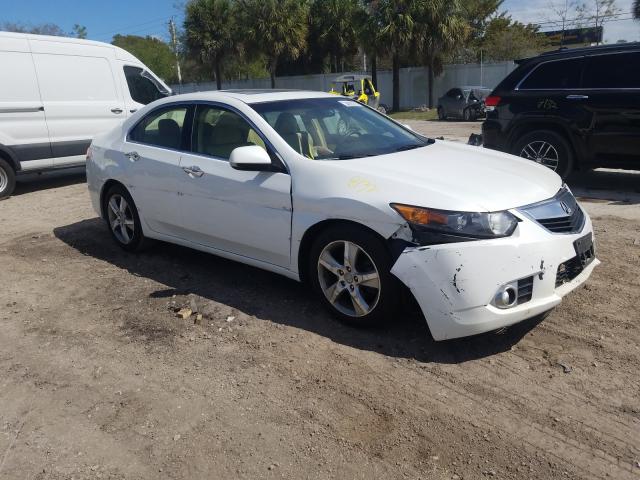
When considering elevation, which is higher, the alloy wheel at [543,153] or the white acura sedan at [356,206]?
the white acura sedan at [356,206]

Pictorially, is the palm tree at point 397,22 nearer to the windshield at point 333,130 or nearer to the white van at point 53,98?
the white van at point 53,98

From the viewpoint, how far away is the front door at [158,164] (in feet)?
16.2

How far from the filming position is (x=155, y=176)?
506 centimetres

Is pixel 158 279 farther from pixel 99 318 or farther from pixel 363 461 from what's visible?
pixel 363 461

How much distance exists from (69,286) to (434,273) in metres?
3.40

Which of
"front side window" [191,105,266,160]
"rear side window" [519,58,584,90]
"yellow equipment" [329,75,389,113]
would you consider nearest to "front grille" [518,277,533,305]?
"front side window" [191,105,266,160]

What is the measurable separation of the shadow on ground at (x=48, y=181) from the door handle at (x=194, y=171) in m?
6.21

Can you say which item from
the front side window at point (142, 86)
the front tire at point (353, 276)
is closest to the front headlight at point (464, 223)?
the front tire at point (353, 276)

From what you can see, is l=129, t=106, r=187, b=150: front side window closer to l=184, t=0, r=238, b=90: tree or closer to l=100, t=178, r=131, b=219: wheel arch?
l=100, t=178, r=131, b=219: wheel arch

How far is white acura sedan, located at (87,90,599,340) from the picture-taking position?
3.31 m

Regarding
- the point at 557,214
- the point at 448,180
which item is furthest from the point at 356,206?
the point at 557,214

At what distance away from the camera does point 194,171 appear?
183 inches

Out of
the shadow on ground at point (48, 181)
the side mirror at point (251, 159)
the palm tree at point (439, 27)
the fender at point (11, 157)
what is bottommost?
the shadow on ground at point (48, 181)

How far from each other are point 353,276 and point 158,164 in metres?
2.26
